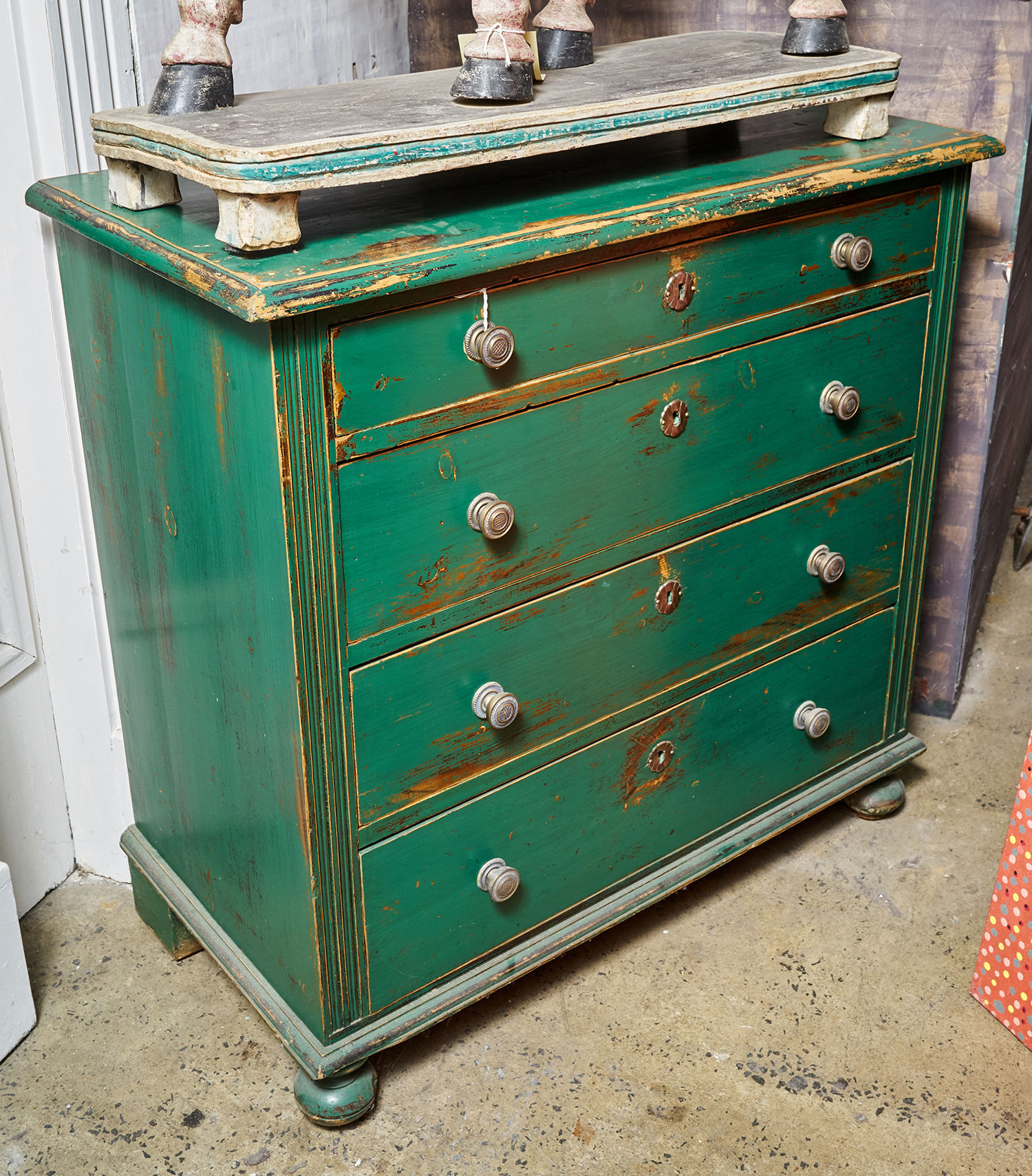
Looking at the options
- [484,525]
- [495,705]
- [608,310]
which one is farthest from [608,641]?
[608,310]

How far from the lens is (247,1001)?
211 centimetres

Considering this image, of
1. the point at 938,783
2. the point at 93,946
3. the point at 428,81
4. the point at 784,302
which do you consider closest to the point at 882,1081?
the point at 938,783

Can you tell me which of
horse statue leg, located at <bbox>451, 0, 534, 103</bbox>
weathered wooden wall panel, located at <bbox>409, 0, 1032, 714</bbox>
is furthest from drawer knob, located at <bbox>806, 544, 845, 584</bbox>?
horse statue leg, located at <bbox>451, 0, 534, 103</bbox>

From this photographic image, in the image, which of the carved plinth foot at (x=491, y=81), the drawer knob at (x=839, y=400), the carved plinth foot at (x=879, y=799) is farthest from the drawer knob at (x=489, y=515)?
the carved plinth foot at (x=879, y=799)

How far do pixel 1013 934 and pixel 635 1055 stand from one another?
62 cm

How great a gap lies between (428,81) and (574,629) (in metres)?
0.78

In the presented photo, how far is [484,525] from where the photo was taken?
5.20 feet

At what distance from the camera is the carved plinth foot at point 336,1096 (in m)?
1.82

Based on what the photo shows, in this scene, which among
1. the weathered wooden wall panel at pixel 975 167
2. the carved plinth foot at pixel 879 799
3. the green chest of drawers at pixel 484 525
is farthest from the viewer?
the carved plinth foot at pixel 879 799

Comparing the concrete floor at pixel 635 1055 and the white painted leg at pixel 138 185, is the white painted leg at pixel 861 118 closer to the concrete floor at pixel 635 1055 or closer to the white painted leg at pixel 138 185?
the white painted leg at pixel 138 185

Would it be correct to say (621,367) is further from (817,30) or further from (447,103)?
(817,30)

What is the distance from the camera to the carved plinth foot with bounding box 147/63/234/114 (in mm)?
1545

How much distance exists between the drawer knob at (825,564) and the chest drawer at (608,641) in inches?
0.6

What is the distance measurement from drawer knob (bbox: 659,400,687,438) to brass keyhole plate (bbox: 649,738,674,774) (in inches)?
19.7
